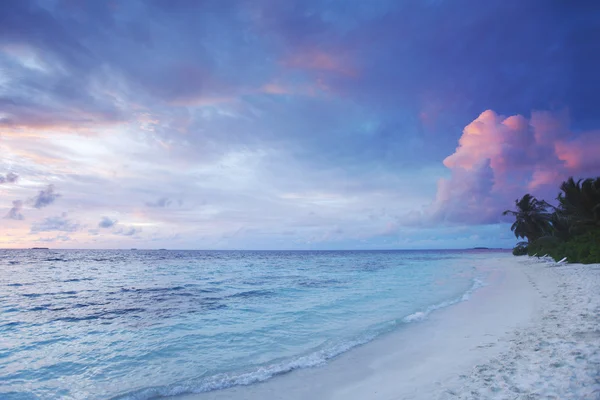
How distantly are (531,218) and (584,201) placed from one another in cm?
3721

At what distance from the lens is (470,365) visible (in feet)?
25.0

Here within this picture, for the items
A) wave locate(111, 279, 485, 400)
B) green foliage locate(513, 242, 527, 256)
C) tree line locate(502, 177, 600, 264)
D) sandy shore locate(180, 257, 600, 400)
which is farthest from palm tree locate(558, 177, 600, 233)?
green foliage locate(513, 242, 527, 256)

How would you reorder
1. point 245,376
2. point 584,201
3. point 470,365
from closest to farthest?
point 470,365 < point 245,376 < point 584,201

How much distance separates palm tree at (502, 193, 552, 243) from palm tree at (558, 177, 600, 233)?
2977 cm

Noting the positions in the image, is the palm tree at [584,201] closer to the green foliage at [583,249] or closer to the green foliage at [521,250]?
the green foliage at [583,249]

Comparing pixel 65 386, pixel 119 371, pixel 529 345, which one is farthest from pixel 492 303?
pixel 65 386

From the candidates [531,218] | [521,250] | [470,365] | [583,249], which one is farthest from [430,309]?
[521,250]

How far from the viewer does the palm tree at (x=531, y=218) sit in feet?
205

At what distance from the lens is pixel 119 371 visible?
8852 mm

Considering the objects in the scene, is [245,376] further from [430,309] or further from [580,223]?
[580,223]

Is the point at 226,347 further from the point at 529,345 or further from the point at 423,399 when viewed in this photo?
the point at 529,345

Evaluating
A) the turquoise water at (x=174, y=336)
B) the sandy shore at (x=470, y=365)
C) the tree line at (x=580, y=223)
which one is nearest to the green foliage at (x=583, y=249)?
the tree line at (x=580, y=223)

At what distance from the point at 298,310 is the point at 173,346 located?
292 inches

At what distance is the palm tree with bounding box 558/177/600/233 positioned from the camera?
31562 millimetres
